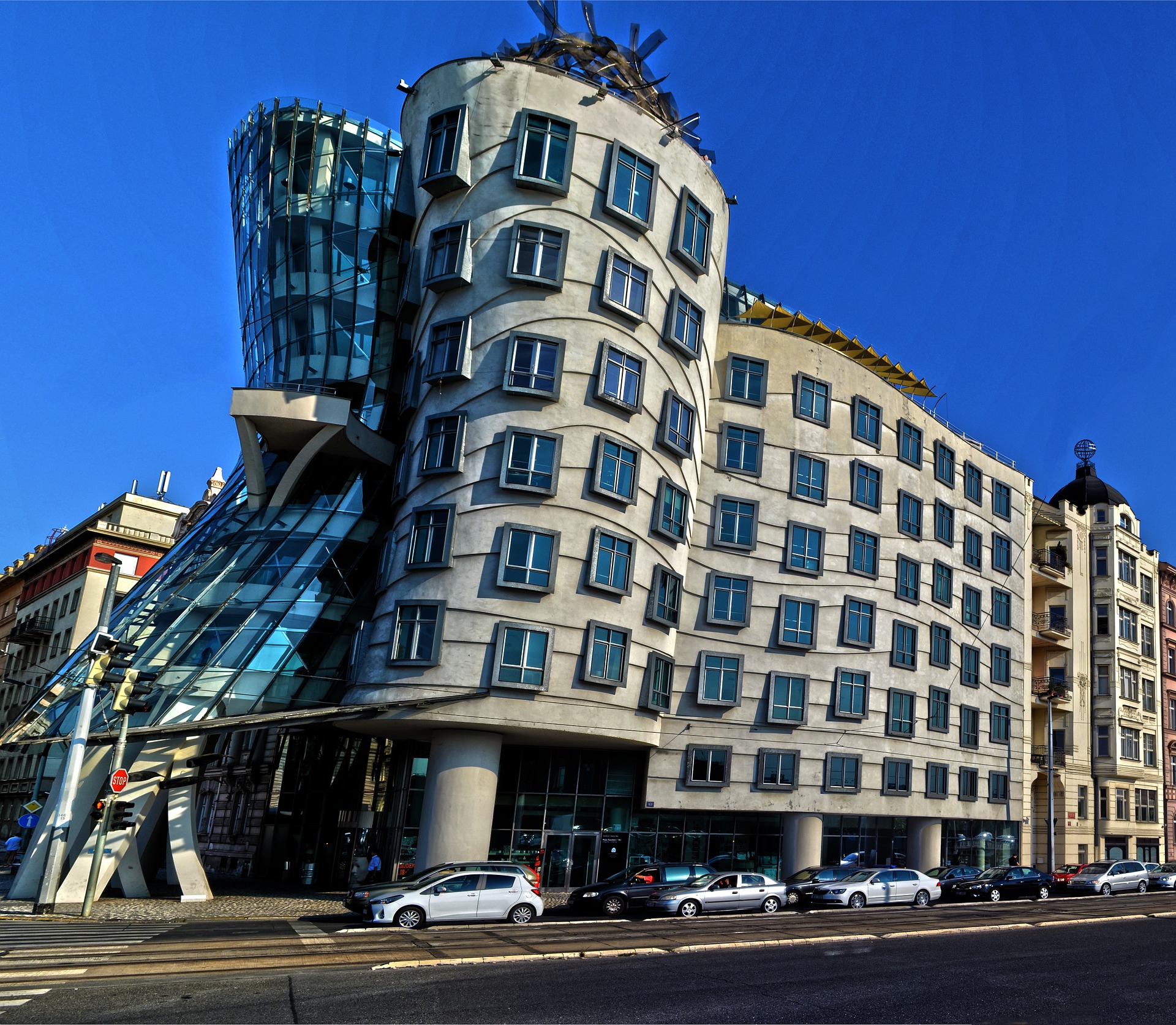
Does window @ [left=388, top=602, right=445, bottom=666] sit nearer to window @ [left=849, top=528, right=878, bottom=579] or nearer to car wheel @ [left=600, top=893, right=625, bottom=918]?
car wheel @ [left=600, top=893, right=625, bottom=918]

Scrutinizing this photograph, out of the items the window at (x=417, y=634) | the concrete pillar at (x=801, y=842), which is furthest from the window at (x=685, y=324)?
the concrete pillar at (x=801, y=842)

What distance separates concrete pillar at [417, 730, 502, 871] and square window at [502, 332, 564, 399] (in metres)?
11.6

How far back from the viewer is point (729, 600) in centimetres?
4400

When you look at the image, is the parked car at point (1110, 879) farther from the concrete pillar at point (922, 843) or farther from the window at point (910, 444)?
the window at point (910, 444)

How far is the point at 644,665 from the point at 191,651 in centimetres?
1548

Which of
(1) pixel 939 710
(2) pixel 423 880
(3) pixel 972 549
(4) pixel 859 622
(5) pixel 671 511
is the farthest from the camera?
(3) pixel 972 549

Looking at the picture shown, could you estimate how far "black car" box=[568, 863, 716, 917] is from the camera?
31.8m

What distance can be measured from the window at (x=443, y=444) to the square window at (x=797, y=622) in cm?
1671

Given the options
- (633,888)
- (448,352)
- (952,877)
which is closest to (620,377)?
(448,352)

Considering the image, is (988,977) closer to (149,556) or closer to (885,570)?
(885,570)

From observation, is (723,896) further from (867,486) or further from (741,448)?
(867,486)

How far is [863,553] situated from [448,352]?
22429mm

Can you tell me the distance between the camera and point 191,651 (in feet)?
116

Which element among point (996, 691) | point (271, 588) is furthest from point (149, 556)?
point (996, 691)
